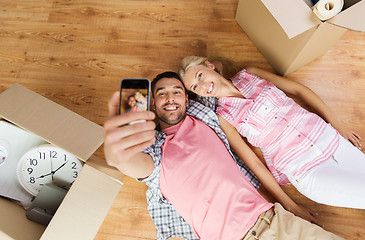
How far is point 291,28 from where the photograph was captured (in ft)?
3.30

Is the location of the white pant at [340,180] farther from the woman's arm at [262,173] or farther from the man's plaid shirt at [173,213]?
the man's plaid shirt at [173,213]

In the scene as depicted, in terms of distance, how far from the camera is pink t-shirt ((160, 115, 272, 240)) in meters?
1.14

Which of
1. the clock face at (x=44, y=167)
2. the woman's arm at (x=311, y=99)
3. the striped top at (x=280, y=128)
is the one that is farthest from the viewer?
the woman's arm at (x=311, y=99)

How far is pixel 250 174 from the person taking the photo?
1.36m

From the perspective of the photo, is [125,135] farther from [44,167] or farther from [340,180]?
[340,180]

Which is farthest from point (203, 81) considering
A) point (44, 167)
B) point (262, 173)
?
point (44, 167)

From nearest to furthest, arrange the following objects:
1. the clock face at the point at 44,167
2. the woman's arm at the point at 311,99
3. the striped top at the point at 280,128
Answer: the clock face at the point at 44,167 < the striped top at the point at 280,128 < the woman's arm at the point at 311,99

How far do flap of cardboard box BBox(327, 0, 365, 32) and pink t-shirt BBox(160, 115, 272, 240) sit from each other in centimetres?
70

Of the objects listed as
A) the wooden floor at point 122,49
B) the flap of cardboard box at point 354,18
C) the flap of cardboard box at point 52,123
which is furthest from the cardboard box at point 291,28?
the flap of cardboard box at point 52,123

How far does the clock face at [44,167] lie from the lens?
1.10 meters

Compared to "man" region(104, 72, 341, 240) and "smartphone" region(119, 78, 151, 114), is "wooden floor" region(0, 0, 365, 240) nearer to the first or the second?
"man" region(104, 72, 341, 240)

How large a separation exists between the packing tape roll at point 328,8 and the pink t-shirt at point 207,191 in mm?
678

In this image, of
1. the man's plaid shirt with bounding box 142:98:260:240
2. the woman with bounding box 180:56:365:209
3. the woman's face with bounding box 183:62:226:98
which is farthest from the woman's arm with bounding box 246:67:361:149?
the man's plaid shirt with bounding box 142:98:260:240

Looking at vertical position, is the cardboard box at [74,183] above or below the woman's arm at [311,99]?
below
